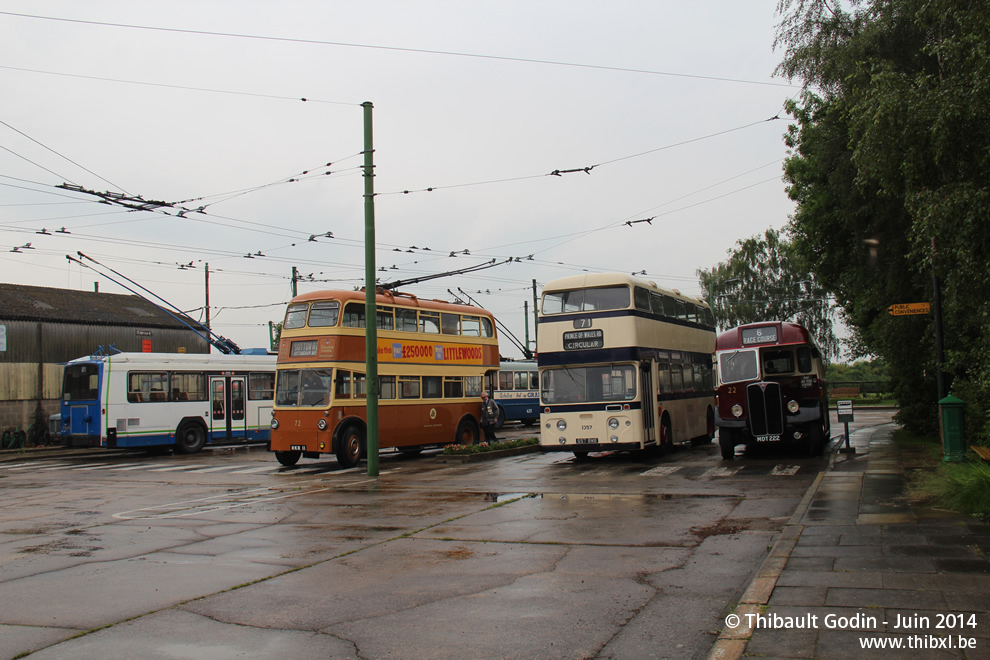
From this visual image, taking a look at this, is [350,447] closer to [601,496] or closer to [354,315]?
[354,315]

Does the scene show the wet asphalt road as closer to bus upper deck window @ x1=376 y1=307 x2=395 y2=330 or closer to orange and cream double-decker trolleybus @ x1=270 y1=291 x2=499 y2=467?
orange and cream double-decker trolleybus @ x1=270 y1=291 x2=499 y2=467

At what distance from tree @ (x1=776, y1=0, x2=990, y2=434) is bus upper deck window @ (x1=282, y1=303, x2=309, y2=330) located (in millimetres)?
12358

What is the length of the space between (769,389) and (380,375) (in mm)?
9156

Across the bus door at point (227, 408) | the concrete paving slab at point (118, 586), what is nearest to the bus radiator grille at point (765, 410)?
the concrete paving slab at point (118, 586)

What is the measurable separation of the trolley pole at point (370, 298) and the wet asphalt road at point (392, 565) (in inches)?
50.9

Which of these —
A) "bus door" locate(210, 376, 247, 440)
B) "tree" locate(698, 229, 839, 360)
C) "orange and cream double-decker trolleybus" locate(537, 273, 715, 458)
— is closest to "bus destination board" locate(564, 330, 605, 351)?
"orange and cream double-decker trolleybus" locate(537, 273, 715, 458)

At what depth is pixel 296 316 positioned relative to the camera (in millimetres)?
20250

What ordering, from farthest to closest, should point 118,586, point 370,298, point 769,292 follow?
1. point 769,292
2. point 370,298
3. point 118,586

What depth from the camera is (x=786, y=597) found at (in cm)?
591

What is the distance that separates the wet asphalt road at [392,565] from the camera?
17.9ft

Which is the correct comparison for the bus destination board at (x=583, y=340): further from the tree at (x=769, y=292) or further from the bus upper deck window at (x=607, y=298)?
the tree at (x=769, y=292)

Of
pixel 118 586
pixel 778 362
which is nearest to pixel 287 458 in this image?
pixel 778 362

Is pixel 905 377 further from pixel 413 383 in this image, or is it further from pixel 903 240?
pixel 413 383

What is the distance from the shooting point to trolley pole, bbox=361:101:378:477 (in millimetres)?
17203
